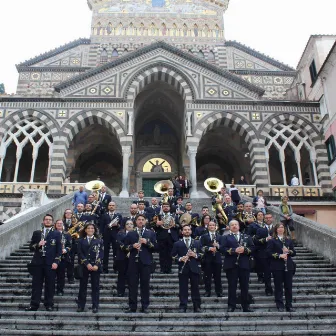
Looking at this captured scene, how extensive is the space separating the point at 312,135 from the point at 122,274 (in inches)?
728

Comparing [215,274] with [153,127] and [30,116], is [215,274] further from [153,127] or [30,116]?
[153,127]

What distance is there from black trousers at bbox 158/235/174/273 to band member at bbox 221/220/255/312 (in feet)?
6.39

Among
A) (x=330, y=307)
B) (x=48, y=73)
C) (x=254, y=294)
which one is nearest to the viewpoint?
(x=330, y=307)

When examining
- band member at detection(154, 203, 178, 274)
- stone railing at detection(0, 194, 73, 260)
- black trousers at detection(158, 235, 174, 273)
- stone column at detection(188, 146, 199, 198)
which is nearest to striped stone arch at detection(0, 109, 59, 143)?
stone column at detection(188, 146, 199, 198)

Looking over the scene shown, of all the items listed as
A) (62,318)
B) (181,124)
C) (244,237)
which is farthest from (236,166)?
(62,318)

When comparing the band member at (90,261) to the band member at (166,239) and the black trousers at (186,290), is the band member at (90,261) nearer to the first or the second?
the black trousers at (186,290)

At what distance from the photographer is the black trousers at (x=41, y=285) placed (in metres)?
7.47

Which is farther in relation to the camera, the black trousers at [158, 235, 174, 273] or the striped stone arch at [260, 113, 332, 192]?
the striped stone arch at [260, 113, 332, 192]

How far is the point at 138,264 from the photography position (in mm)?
7773

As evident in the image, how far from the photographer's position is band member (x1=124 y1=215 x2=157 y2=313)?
7.49m

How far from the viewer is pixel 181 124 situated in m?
26.8

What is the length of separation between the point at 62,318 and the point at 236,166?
21.6m

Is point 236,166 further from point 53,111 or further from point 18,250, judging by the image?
point 18,250

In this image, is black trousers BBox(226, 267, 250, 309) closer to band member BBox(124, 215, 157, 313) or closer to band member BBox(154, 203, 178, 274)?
band member BBox(124, 215, 157, 313)
